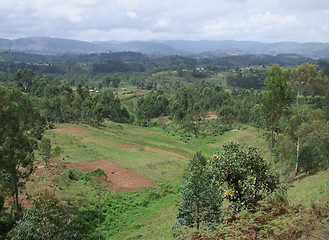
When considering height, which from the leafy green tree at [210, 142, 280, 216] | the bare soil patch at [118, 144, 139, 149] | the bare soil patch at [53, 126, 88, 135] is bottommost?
the bare soil patch at [118, 144, 139, 149]

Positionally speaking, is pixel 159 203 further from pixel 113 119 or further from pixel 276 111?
pixel 113 119

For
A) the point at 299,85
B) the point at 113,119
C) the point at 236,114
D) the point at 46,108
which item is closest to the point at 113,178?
the point at 299,85

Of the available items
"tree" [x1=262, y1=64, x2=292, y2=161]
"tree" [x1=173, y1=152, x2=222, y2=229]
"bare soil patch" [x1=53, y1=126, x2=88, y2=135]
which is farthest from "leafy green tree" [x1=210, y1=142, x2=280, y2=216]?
"bare soil patch" [x1=53, y1=126, x2=88, y2=135]

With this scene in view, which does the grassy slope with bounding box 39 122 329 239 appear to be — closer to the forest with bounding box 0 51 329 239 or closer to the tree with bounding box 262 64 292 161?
the forest with bounding box 0 51 329 239

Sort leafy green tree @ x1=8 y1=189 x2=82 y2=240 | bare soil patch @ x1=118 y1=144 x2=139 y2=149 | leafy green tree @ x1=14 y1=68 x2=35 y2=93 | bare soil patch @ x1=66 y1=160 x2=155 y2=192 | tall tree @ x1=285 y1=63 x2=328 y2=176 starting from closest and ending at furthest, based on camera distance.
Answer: leafy green tree @ x1=8 y1=189 x2=82 y2=240
bare soil patch @ x1=66 y1=160 x2=155 y2=192
tall tree @ x1=285 y1=63 x2=328 y2=176
bare soil patch @ x1=118 y1=144 x2=139 y2=149
leafy green tree @ x1=14 y1=68 x2=35 y2=93

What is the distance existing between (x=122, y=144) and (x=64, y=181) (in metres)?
22.0

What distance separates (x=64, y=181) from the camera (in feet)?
84.6

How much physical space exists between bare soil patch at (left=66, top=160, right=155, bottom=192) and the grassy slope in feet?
4.59

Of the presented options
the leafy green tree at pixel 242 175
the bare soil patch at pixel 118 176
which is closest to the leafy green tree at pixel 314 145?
the leafy green tree at pixel 242 175

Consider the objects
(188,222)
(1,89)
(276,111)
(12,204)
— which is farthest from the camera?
(276,111)

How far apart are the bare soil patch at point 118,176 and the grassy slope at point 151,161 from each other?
55.1 inches

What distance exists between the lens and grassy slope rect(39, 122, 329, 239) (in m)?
19.0

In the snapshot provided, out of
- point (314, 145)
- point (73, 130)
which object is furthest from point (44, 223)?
point (73, 130)

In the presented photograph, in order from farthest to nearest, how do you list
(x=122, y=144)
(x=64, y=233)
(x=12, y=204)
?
(x=122, y=144)
(x=12, y=204)
(x=64, y=233)
